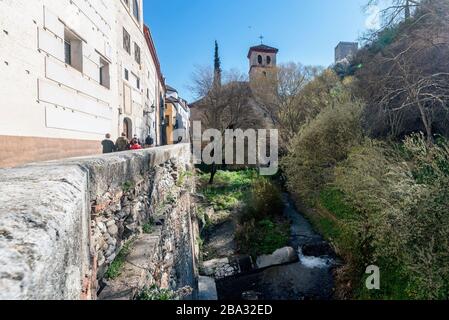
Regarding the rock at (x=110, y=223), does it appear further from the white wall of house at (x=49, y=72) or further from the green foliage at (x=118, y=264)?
the white wall of house at (x=49, y=72)

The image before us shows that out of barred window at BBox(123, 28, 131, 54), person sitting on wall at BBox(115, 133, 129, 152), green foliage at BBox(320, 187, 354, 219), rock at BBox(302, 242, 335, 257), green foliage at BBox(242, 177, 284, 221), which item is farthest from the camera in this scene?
barred window at BBox(123, 28, 131, 54)

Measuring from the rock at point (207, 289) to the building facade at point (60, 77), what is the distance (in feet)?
17.2

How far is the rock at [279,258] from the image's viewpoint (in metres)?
9.27

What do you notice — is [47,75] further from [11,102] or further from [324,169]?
[324,169]

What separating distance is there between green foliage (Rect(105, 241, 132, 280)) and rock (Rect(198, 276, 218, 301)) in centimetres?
491

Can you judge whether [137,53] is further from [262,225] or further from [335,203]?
[335,203]

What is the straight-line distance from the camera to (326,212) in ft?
36.6

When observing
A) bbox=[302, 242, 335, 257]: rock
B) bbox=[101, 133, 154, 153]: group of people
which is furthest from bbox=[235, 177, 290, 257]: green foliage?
bbox=[101, 133, 154, 153]: group of people

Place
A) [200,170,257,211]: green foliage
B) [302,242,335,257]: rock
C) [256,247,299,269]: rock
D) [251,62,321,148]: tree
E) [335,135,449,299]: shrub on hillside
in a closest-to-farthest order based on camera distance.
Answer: [335,135,449,299]: shrub on hillside
[256,247,299,269]: rock
[302,242,335,257]: rock
[200,170,257,211]: green foliage
[251,62,321,148]: tree

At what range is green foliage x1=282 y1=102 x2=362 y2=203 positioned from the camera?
35.1 feet

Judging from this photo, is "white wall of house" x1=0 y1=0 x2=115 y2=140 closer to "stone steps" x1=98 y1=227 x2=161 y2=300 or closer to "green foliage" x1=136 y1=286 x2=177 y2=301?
"stone steps" x1=98 y1=227 x2=161 y2=300

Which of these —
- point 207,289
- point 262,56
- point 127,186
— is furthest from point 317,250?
point 262,56

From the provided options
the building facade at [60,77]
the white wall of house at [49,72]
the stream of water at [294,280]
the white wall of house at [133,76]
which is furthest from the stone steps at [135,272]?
the white wall of house at [133,76]

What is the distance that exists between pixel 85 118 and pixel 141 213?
19.3 ft
